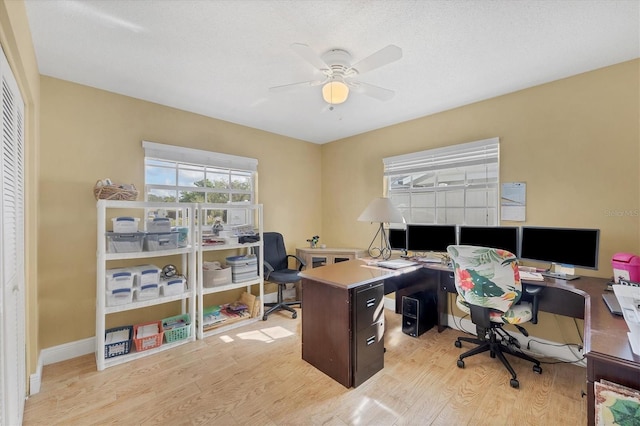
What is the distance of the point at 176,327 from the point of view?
274 centimetres

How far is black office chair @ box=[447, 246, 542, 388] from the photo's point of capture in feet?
6.84

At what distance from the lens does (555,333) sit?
8.12 feet

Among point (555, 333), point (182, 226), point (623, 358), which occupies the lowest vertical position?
point (555, 333)

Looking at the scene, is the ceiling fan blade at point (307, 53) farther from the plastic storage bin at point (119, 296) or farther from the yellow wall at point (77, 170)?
the plastic storage bin at point (119, 296)

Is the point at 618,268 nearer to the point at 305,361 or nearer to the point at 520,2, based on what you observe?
the point at 520,2

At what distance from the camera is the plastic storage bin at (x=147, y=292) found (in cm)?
252

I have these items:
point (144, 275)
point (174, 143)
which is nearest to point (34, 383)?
point (144, 275)

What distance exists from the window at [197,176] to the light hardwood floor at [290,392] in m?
1.67

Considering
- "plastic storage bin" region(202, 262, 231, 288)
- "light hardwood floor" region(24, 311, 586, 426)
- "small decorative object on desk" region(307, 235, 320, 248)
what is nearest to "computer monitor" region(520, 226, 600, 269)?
"light hardwood floor" region(24, 311, 586, 426)

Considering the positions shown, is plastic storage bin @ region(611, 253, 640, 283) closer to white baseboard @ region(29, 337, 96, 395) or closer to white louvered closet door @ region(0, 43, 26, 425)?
white louvered closet door @ region(0, 43, 26, 425)

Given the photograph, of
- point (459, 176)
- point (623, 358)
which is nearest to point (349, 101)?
point (459, 176)

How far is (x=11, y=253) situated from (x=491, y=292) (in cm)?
313

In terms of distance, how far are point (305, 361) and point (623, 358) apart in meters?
2.01

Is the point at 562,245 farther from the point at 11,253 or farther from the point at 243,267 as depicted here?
the point at 11,253
